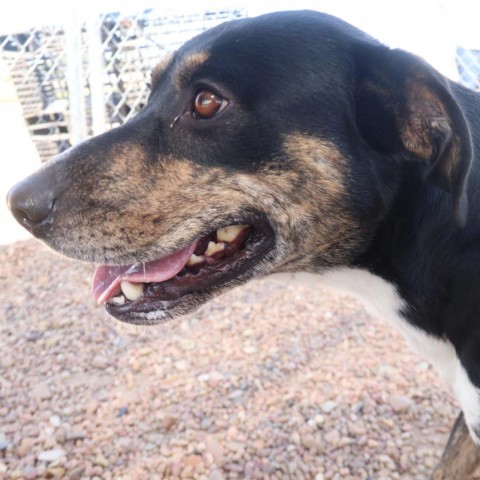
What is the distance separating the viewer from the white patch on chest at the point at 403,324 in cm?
191

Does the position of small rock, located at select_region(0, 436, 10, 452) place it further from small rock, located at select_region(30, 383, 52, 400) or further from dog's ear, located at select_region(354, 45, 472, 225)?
dog's ear, located at select_region(354, 45, 472, 225)

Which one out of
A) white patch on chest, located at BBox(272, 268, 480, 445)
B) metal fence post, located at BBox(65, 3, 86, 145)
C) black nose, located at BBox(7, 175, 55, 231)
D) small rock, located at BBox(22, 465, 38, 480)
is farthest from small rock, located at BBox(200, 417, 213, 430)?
metal fence post, located at BBox(65, 3, 86, 145)

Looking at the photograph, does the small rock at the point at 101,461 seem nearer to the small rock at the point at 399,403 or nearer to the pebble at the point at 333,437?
the pebble at the point at 333,437

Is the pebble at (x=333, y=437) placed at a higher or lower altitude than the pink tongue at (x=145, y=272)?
lower

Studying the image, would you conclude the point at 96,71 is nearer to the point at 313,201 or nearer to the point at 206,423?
the point at 206,423

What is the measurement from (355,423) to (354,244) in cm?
120

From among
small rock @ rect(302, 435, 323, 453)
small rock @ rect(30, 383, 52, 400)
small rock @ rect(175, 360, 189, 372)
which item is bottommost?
small rock @ rect(30, 383, 52, 400)

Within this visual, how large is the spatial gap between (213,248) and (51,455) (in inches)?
56.3

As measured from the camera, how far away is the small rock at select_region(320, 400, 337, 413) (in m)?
2.82

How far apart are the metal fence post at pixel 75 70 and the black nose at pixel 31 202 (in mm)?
3443

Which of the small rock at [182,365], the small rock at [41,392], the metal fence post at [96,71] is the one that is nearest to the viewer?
the small rock at [41,392]

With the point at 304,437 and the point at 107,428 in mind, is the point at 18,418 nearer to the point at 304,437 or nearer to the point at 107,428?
the point at 107,428

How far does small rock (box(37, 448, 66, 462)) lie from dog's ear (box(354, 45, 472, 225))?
2.00m

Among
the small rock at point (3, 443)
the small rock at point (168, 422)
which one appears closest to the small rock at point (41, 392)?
the small rock at point (3, 443)
